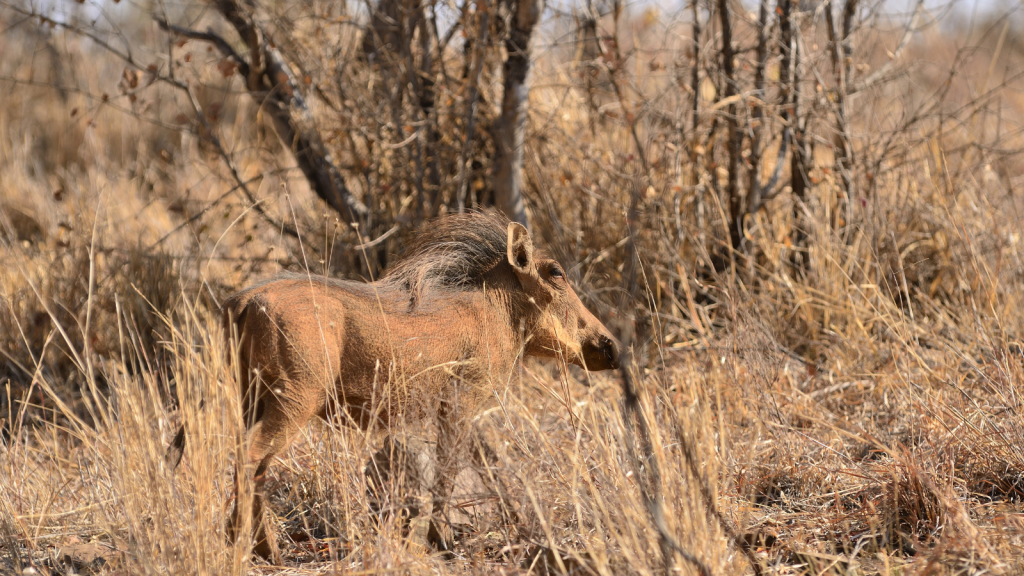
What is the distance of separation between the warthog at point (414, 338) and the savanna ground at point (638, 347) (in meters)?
0.12

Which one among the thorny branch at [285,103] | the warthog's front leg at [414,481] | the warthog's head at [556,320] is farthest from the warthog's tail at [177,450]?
the thorny branch at [285,103]

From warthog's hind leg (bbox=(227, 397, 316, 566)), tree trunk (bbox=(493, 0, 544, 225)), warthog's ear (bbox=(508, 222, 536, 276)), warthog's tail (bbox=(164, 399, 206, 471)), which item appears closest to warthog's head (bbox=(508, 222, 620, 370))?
warthog's ear (bbox=(508, 222, 536, 276))

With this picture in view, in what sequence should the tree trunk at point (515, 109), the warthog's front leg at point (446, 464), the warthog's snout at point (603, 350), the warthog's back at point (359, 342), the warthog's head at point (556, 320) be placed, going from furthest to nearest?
the tree trunk at point (515, 109) → the warthog's snout at point (603, 350) → the warthog's head at point (556, 320) → the warthog's front leg at point (446, 464) → the warthog's back at point (359, 342)

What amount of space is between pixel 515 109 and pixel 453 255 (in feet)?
4.74

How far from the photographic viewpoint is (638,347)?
346 centimetres

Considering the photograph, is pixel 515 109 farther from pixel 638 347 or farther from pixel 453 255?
pixel 453 255

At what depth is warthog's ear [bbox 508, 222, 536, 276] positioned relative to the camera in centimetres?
258

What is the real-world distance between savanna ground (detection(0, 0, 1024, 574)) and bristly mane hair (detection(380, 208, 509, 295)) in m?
0.24

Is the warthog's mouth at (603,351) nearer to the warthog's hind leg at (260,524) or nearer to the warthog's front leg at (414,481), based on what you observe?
the warthog's front leg at (414,481)

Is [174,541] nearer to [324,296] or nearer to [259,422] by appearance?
[259,422]

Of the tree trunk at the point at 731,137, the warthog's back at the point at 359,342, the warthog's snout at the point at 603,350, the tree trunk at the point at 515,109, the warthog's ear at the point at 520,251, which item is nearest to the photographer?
the warthog's back at the point at 359,342

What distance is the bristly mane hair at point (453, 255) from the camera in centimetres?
264

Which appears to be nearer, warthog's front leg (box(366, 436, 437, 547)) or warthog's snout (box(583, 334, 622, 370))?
warthog's front leg (box(366, 436, 437, 547))

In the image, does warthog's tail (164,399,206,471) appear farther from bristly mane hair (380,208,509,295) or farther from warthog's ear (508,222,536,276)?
warthog's ear (508,222,536,276)
